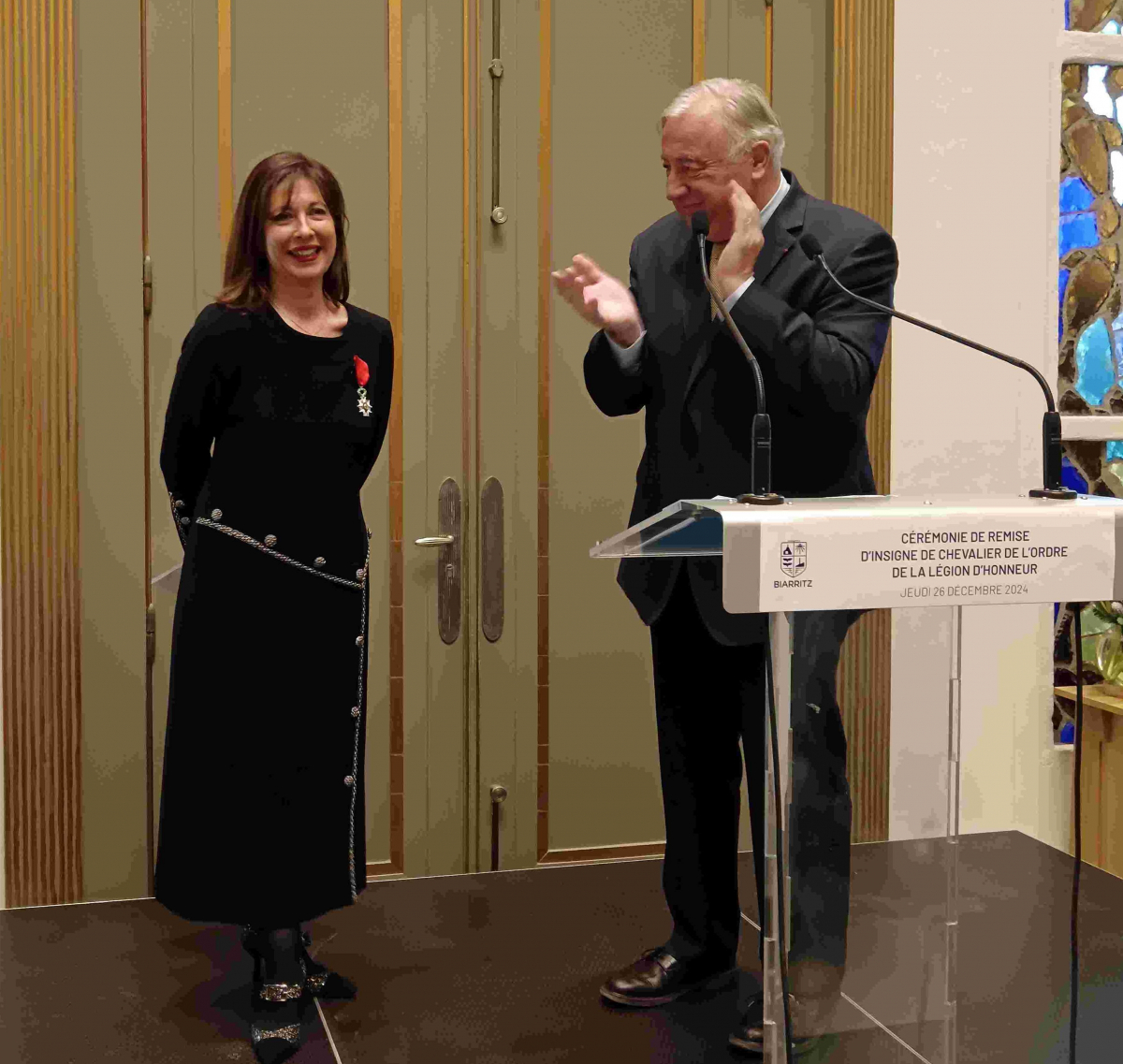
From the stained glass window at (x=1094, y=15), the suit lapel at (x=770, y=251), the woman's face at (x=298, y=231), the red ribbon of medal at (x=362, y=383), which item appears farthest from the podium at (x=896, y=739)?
the stained glass window at (x=1094, y=15)

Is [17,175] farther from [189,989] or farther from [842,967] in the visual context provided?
[842,967]

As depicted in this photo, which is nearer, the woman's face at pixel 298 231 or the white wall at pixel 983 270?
the woman's face at pixel 298 231

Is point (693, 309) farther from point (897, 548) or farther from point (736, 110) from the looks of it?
point (897, 548)

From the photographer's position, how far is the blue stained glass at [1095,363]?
419cm

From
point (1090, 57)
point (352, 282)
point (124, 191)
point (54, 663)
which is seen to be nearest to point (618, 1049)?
point (54, 663)

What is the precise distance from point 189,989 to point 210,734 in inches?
23.6

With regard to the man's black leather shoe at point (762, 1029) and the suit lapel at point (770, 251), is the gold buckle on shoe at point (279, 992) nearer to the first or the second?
the man's black leather shoe at point (762, 1029)

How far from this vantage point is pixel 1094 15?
13.6 feet

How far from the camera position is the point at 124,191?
11.4 feet

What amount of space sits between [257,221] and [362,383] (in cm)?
35

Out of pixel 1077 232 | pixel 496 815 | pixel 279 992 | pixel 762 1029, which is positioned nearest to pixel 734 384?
pixel 762 1029

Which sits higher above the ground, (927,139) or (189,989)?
(927,139)

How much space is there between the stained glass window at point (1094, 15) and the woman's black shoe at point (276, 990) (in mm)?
3301

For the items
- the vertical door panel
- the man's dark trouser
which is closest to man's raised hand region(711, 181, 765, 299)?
the man's dark trouser
